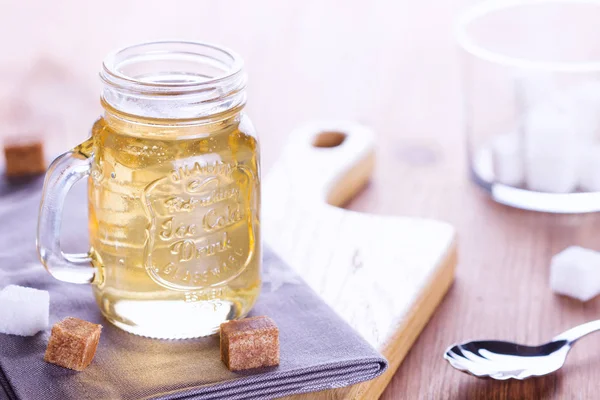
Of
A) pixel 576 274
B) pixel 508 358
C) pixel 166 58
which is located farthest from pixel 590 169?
pixel 166 58

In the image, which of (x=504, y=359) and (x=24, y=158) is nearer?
(x=504, y=359)

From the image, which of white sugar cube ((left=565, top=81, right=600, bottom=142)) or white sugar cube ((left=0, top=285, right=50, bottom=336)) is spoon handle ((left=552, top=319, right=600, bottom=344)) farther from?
white sugar cube ((left=0, top=285, right=50, bottom=336))

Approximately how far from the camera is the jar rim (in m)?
1.07

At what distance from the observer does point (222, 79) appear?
1.08m

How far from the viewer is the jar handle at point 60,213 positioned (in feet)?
3.74

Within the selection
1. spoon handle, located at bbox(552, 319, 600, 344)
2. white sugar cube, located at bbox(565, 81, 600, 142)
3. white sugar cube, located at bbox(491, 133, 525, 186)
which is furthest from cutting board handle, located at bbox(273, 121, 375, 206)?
spoon handle, located at bbox(552, 319, 600, 344)

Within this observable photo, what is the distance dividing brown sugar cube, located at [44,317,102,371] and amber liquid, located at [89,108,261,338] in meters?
0.08

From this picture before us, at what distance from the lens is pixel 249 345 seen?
1094 millimetres

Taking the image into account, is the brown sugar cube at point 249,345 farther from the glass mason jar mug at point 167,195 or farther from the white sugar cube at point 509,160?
the white sugar cube at point 509,160

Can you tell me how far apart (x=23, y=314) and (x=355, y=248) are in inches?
20.2

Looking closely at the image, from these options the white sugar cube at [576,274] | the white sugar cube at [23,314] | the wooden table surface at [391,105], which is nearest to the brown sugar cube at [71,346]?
the white sugar cube at [23,314]

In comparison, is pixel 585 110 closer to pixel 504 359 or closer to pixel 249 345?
pixel 504 359

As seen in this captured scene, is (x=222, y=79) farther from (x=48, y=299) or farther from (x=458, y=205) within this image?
(x=458, y=205)

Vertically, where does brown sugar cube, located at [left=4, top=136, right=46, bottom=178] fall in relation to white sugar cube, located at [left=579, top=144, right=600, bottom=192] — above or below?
above
